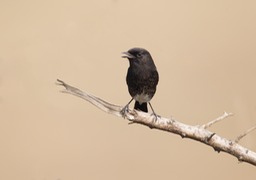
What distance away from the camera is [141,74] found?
10.2 ft

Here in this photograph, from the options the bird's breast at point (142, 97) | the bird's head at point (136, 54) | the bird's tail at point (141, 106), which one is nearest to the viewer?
the bird's head at point (136, 54)

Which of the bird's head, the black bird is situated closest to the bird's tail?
the black bird

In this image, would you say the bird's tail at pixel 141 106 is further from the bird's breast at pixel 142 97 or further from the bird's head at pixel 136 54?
the bird's head at pixel 136 54

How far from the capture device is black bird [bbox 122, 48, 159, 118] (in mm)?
3027

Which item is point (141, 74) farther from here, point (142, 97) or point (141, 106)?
point (141, 106)

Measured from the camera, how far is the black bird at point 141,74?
3027 mm

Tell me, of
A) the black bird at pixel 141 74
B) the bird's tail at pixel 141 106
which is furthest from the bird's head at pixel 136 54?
the bird's tail at pixel 141 106

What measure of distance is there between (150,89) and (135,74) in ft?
0.68

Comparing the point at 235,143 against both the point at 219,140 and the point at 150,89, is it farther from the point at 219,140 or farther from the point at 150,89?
the point at 150,89

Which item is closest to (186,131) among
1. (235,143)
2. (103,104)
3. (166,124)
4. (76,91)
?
(166,124)

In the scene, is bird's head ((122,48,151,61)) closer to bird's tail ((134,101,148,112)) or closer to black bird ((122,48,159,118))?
black bird ((122,48,159,118))

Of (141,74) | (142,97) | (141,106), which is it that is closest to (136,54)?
(141,74)

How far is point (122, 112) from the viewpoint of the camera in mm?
2529

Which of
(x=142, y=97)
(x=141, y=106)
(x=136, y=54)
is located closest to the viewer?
(x=136, y=54)
